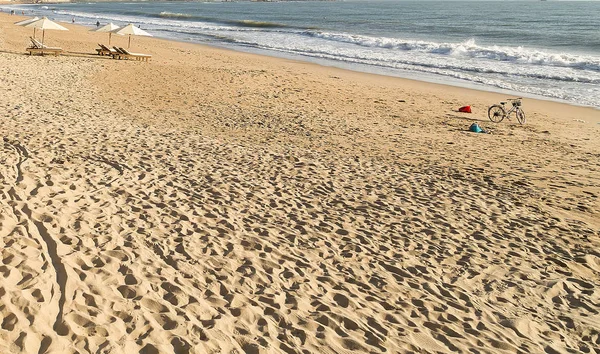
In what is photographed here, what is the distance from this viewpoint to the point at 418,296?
5.21 metres

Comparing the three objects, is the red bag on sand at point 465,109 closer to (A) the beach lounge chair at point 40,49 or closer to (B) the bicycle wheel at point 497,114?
(B) the bicycle wheel at point 497,114

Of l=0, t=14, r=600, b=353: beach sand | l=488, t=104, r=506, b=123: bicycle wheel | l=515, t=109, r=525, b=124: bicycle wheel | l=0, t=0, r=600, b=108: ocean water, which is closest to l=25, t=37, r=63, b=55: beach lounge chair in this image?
l=0, t=14, r=600, b=353: beach sand

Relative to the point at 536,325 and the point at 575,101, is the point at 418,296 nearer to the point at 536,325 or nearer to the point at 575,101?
the point at 536,325

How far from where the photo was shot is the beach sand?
14.8 ft

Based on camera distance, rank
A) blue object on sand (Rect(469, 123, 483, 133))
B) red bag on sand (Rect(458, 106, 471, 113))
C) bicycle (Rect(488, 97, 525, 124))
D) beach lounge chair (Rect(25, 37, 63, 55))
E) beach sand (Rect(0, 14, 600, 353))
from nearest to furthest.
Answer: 1. beach sand (Rect(0, 14, 600, 353))
2. blue object on sand (Rect(469, 123, 483, 133))
3. bicycle (Rect(488, 97, 525, 124))
4. red bag on sand (Rect(458, 106, 471, 113))
5. beach lounge chair (Rect(25, 37, 63, 55))

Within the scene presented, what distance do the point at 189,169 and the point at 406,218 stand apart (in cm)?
343

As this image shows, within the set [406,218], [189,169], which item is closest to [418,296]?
[406,218]

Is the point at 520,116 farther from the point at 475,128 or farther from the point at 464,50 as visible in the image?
the point at 464,50

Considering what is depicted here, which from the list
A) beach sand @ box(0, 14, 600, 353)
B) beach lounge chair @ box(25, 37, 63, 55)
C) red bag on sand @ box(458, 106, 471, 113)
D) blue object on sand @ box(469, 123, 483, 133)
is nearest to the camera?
beach sand @ box(0, 14, 600, 353)

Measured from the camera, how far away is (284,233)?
6.41 m

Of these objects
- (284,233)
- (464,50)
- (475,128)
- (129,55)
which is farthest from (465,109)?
(464,50)

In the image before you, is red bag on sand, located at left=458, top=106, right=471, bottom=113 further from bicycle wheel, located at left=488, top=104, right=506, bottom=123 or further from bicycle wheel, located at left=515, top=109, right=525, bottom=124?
bicycle wheel, located at left=515, top=109, right=525, bottom=124

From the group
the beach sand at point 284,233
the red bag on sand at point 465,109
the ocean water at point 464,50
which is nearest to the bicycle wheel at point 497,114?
the red bag on sand at point 465,109

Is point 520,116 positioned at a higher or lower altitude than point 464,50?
lower
